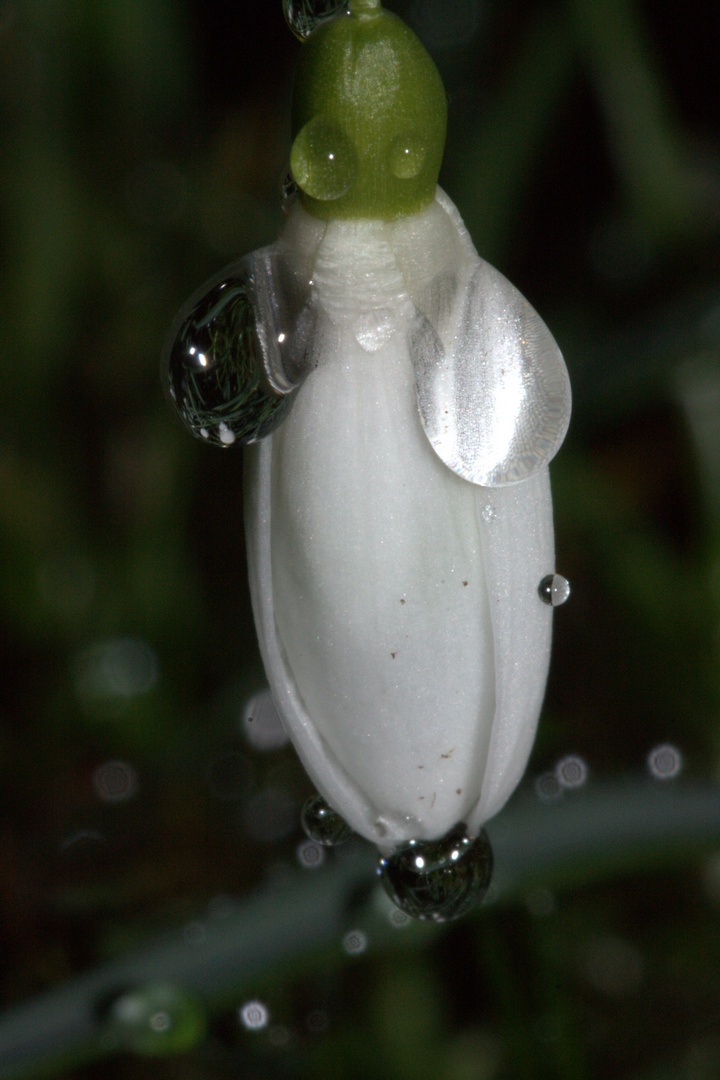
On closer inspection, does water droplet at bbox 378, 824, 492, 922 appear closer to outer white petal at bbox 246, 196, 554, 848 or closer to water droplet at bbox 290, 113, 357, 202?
outer white petal at bbox 246, 196, 554, 848

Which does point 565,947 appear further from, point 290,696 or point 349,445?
point 349,445

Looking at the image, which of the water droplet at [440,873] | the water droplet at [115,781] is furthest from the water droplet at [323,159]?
the water droplet at [115,781]

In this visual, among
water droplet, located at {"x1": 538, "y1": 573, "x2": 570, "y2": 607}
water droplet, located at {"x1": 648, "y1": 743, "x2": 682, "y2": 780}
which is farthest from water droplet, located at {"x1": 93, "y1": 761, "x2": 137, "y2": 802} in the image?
water droplet, located at {"x1": 538, "y1": 573, "x2": 570, "y2": 607}

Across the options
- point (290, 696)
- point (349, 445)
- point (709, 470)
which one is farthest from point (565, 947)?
point (349, 445)

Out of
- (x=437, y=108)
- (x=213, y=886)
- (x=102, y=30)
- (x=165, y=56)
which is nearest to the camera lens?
(x=437, y=108)

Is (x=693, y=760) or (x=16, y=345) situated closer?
(x=693, y=760)

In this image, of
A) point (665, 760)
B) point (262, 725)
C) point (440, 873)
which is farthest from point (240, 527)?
point (440, 873)
